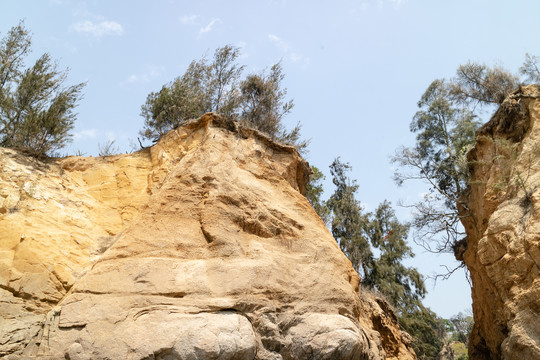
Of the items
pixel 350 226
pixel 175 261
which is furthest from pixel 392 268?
pixel 175 261

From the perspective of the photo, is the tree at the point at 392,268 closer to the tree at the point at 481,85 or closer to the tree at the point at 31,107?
the tree at the point at 481,85

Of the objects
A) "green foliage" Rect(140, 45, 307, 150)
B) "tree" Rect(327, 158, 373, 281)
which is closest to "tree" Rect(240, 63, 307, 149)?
"green foliage" Rect(140, 45, 307, 150)

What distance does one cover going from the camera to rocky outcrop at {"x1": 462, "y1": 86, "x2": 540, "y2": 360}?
9906 millimetres

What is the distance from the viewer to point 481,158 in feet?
48.0

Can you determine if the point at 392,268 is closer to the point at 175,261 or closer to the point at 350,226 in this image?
the point at 350,226

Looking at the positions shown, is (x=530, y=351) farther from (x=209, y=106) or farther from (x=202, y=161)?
(x=209, y=106)

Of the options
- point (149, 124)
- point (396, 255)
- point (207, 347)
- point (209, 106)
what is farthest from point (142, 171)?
point (396, 255)

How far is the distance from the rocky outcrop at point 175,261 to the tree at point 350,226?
14194 millimetres

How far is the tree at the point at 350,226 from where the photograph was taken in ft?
84.0

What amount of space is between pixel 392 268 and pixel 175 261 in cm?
1968

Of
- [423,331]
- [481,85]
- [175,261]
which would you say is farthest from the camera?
[423,331]

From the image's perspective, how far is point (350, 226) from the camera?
87.9ft

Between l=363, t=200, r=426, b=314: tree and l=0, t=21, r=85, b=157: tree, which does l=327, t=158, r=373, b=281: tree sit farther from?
l=0, t=21, r=85, b=157: tree

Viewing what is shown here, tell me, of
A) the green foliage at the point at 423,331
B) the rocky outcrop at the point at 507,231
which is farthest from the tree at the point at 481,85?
the green foliage at the point at 423,331
